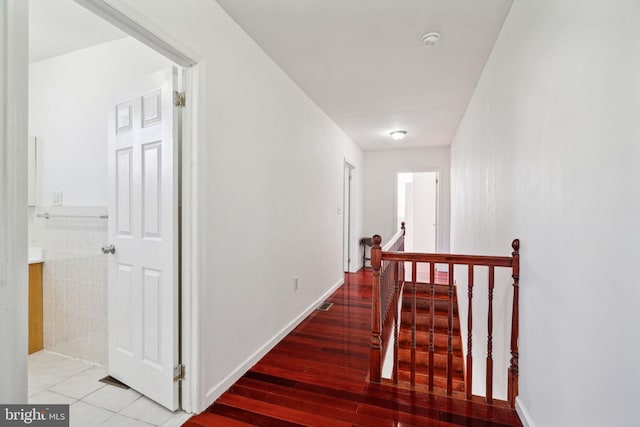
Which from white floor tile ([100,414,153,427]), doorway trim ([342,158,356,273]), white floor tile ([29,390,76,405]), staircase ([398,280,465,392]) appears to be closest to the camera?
white floor tile ([100,414,153,427])

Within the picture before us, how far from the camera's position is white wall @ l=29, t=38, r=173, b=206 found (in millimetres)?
2266

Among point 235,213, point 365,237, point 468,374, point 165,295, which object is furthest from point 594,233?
point 365,237

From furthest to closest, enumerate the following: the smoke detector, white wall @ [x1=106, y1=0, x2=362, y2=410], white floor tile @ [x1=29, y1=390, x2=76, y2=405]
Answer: the smoke detector < white floor tile @ [x1=29, y1=390, x2=76, y2=405] < white wall @ [x1=106, y1=0, x2=362, y2=410]

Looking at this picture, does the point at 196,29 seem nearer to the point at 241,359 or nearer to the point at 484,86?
the point at 241,359

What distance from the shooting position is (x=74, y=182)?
8.00 feet

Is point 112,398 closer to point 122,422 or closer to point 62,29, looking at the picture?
point 122,422

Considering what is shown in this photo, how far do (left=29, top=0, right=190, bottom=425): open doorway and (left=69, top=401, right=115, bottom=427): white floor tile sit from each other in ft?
0.52

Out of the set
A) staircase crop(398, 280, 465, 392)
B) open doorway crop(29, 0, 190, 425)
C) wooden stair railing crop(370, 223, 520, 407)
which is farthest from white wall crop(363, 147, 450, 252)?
open doorway crop(29, 0, 190, 425)

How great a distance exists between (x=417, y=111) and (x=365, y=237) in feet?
10.5

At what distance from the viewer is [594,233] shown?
1022 millimetres

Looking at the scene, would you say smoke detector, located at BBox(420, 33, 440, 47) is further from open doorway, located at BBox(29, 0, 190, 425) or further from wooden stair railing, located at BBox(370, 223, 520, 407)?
open doorway, located at BBox(29, 0, 190, 425)

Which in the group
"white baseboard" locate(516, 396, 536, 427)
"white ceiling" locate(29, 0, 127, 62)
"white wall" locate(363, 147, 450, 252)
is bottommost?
"white baseboard" locate(516, 396, 536, 427)

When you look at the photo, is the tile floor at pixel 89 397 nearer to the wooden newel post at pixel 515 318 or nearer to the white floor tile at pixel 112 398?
the white floor tile at pixel 112 398

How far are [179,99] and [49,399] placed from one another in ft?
6.95
